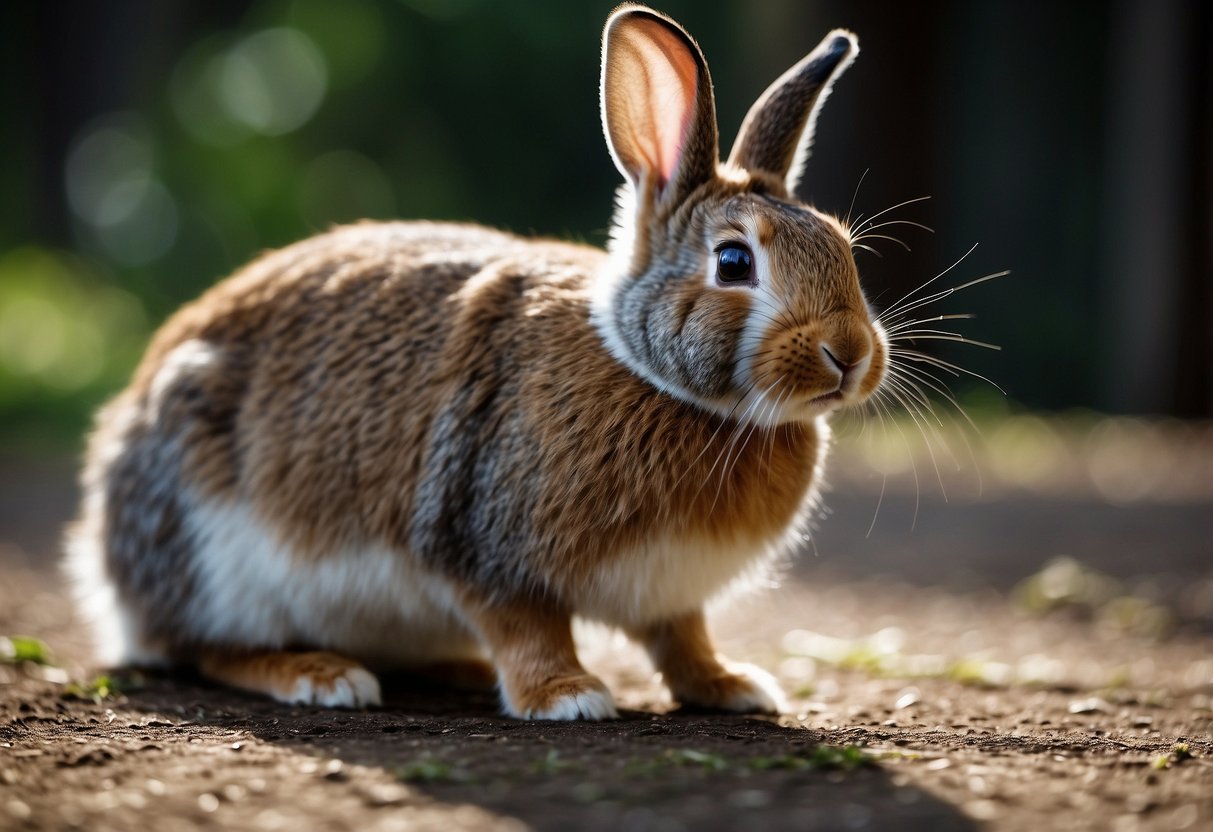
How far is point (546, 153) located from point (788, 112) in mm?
14020

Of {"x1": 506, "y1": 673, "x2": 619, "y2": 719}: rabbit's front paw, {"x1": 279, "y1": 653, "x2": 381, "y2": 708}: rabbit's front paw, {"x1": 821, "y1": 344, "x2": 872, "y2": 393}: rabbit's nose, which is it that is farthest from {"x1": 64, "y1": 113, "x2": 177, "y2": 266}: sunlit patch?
{"x1": 821, "y1": 344, "x2": 872, "y2": 393}: rabbit's nose

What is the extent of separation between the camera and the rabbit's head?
10.7ft

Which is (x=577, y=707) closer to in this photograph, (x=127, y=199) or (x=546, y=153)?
(x=127, y=199)

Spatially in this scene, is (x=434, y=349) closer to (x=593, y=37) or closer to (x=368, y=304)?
(x=368, y=304)

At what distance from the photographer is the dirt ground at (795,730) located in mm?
2477

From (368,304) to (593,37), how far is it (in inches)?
563

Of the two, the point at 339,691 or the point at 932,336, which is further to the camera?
the point at 932,336

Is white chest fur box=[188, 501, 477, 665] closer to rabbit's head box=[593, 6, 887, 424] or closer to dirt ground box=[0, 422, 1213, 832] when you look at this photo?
dirt ground box=[0, 422, 1213, 832]

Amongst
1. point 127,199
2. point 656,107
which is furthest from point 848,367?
point 127,199

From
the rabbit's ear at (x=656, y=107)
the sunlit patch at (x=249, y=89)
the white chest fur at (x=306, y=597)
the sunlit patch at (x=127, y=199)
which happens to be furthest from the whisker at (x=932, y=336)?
the sunlit patch at (x=249, y=89)

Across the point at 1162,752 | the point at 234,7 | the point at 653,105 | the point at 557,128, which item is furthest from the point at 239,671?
the point at 234,7

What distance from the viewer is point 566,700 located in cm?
342

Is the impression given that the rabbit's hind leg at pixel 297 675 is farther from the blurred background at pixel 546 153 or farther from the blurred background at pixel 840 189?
the blurred background at pixel 546 153

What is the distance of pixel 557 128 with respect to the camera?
1761 centimetres
